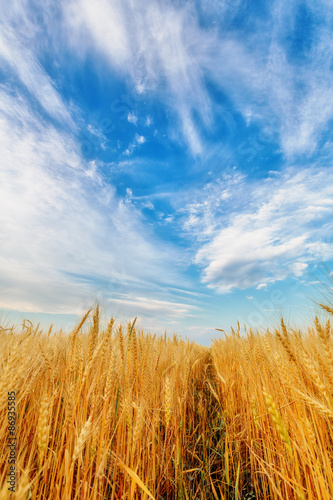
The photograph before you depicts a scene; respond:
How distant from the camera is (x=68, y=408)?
153 cm

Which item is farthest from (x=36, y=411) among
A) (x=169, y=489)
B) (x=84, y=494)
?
(x=169, y=489)

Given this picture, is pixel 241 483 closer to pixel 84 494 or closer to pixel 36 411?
pixel 84 494

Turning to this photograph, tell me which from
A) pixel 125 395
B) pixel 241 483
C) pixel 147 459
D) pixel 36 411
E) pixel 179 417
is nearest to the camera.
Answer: pixel 125 395

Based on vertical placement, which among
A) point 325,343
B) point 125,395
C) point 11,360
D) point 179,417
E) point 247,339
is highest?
point 247,339

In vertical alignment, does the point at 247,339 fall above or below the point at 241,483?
above

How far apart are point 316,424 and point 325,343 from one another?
83 cm

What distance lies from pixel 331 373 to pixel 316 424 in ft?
2.31

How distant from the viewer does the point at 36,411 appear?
6.56ft

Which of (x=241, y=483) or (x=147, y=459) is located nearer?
(x=147, y=459)

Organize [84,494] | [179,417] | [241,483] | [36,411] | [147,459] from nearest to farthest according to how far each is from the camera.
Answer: [84,494], [147,459], [36,411], [241,483], [179,417]

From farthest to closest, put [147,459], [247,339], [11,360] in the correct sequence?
[247,339] → [147,459] → [11,360]

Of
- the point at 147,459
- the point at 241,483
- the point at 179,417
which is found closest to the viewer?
the point at 147,459

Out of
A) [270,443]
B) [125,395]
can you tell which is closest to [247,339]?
[270,443]

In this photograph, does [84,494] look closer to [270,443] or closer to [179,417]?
[179,417]
